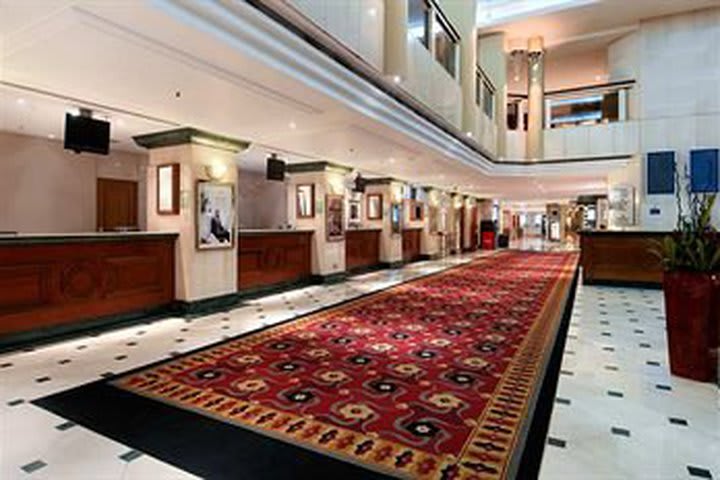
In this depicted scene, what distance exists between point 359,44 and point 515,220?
37.5 m

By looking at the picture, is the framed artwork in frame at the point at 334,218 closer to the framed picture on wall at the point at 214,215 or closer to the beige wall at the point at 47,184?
the framed picture on wall at the point at 214,215

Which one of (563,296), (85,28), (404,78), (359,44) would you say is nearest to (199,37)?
(85,28)

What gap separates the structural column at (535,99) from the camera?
1448 cm

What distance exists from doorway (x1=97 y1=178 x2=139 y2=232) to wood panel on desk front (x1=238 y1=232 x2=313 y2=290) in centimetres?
332

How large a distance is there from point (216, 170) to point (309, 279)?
11.4 ft

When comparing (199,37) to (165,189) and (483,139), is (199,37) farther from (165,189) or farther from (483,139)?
(483,139)

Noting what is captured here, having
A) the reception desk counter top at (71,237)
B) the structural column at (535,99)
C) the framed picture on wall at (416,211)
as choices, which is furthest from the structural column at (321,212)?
the structural column at (535,99)

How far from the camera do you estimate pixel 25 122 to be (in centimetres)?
660

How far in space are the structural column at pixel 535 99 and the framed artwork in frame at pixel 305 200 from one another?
28.8 ft

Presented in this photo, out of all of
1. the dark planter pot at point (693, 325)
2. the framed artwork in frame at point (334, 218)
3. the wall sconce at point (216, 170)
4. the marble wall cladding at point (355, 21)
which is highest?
the marble wall cladding at point (355, 21)

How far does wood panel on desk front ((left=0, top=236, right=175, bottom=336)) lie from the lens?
4449mm

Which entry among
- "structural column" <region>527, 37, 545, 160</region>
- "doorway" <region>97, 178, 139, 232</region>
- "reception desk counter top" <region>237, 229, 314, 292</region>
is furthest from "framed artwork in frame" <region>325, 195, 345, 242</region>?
"structural column" <region>527, 37, 545, 160</region>

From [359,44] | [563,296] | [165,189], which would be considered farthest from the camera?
[563,296]

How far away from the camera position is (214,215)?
21.5 feet
